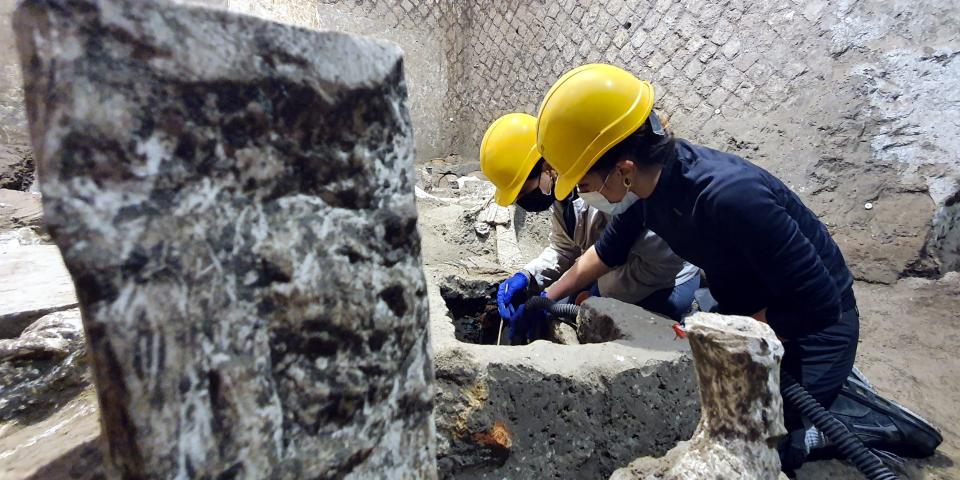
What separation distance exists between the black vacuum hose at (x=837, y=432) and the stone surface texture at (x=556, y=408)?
1.18 feet

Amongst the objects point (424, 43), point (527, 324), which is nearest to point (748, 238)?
point (527, 324)

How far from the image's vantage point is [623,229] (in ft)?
6.45

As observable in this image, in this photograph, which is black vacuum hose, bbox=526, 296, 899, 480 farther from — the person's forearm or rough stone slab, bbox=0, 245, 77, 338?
rough stone slab, bbox=0, 245, 77, 338

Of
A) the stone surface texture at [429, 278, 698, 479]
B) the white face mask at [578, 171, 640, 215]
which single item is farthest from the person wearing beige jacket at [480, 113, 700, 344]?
the stone surface texture at [429, 278, 698, 479]

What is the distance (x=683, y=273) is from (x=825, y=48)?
6.58 feet

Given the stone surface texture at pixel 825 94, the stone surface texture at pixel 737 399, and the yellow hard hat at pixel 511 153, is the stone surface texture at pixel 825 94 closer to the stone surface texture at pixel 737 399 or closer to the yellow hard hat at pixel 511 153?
the yellow hard hat at pixel 511 153

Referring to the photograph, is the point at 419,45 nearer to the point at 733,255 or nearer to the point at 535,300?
the point at 535,300

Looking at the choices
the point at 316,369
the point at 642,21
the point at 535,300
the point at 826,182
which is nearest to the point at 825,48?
the point at 826,182

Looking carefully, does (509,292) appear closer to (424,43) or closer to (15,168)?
(15,168)

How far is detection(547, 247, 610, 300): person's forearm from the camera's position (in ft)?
7.02

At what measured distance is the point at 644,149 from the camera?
1.48 meters

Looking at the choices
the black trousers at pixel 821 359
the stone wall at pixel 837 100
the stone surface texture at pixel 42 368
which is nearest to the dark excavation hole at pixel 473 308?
the black trousers at pixel 821 359

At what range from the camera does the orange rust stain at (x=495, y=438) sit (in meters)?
1.31

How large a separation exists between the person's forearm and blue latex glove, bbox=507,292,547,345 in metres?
0.08
